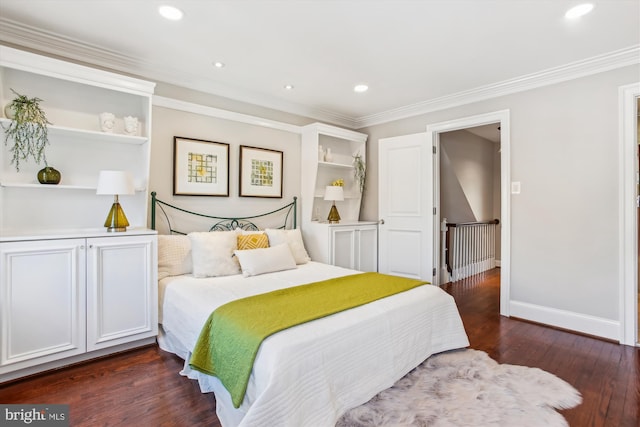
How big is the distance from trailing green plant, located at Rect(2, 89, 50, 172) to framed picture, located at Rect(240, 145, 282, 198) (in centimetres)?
171

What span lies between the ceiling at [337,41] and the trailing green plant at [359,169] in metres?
1.26

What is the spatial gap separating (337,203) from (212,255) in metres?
2.18

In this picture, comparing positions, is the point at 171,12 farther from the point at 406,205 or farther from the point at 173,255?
the point at 406,205

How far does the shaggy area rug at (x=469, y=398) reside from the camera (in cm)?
174

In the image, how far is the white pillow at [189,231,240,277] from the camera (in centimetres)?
287

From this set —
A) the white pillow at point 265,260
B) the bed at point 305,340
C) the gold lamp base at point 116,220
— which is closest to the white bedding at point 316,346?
the bed at point 305,340

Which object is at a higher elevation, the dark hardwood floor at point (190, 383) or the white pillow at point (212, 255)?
the white pillow at point (212, 255)

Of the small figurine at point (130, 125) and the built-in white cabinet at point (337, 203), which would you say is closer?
the small figurine at point (130, 125)

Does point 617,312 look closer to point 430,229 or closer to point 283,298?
point 430,229

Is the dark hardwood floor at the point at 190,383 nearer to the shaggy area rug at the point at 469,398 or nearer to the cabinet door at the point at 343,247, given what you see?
the shaggy area rug at the point at 469,398

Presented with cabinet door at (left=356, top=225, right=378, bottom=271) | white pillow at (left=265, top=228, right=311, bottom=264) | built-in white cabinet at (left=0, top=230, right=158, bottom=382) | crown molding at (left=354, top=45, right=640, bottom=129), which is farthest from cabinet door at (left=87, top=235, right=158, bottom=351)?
crown molding at (left=354, top=45, right=640, bottom=129)

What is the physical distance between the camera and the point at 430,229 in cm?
404

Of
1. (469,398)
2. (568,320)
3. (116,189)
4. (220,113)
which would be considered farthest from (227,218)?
(568,320)

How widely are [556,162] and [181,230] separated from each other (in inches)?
146
